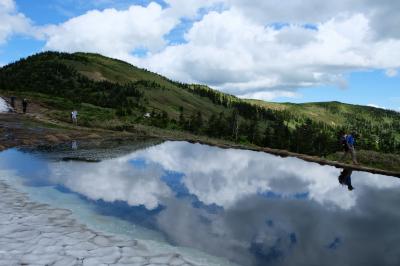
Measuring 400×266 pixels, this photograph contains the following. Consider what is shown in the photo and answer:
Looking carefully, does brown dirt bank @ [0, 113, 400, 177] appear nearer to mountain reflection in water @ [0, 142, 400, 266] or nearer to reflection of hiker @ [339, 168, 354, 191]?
reflection of hiker @ [339, 168, 354, 191]

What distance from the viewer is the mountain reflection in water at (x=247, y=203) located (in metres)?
11.7

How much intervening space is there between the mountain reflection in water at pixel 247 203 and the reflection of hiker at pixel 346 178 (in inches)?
3.6

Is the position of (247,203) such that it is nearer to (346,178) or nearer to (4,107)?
(346,178)

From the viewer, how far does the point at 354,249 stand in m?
11.9

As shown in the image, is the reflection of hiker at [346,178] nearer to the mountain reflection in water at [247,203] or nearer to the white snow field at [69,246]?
the mountain reflection in water at [247,203]

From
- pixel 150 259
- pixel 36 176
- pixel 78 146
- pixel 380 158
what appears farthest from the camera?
pixel 78 146

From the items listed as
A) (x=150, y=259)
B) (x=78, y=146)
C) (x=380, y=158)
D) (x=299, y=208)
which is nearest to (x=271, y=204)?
(x=299, y=208)

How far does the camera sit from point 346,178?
23.4 m

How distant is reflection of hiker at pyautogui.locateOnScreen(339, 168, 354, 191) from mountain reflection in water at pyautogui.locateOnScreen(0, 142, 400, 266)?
0.09m

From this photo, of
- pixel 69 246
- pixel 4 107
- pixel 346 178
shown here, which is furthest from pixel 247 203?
pixel 4 107

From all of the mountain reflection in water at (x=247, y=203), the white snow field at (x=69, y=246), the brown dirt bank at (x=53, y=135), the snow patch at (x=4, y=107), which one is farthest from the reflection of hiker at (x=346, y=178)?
the snow patch at (x=4, y=107)

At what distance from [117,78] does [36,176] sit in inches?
7037

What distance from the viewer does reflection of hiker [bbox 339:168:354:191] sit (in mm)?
21125

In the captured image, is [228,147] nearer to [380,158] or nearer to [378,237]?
[380,158]
